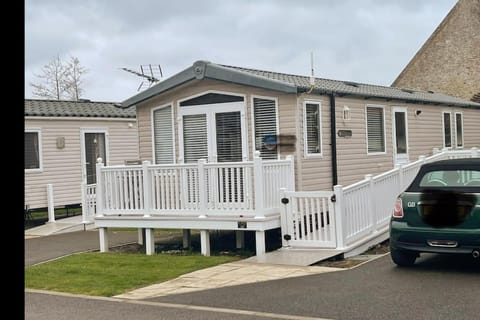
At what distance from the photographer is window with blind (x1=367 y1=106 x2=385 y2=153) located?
14617mm

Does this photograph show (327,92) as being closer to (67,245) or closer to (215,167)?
(215,167)

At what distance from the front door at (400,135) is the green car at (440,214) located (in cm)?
667

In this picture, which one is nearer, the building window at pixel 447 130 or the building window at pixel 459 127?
the building window at pixel 447 130

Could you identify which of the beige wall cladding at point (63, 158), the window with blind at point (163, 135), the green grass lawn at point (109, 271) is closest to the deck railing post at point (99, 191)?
the green grass lawn at point (109, 271)

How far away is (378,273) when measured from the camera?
8680 millimetres

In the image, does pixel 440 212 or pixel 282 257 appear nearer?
pixel 440 212

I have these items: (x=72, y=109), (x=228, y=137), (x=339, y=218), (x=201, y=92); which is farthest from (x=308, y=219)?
(x=72, y=109)

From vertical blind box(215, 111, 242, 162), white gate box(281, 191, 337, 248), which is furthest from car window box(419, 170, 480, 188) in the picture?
vertical blind box(215, 111, 242, 162)

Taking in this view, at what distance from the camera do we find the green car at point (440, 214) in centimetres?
814

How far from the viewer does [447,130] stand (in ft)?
61.3

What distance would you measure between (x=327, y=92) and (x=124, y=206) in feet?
15.5

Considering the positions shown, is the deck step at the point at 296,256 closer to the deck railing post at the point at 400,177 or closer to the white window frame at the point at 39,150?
the deck railing post at the point at 400,177

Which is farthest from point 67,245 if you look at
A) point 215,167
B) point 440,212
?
point 440,212

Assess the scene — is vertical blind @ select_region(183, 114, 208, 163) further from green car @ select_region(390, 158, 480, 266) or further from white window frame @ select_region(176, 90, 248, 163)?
green car @ select_region(390, 158, 480, 266)
